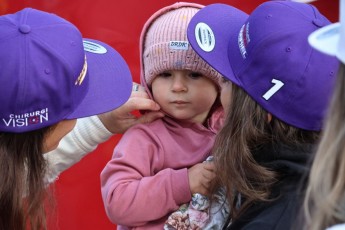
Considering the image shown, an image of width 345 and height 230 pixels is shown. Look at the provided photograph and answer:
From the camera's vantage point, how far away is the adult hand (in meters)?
1.70

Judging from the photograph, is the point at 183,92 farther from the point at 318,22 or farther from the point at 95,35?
the point at 95,35

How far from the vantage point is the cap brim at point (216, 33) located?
1.48 m

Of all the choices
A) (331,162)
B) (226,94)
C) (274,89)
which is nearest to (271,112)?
(274,89)

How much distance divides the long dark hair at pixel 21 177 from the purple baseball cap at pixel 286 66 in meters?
0.50

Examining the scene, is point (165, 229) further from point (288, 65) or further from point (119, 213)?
point (288, 65)

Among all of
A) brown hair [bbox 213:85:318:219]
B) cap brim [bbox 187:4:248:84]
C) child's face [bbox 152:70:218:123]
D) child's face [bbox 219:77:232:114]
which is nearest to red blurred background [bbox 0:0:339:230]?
child's face [bbox 152:70:218:123]

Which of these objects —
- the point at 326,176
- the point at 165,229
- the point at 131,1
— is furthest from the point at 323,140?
the point at 131,1

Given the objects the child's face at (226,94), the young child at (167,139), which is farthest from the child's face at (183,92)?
the child's face at (226,94)

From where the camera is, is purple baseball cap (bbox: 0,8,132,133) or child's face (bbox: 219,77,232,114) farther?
child's face (bbox: 219,77,232,114)

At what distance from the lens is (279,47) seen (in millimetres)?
1342

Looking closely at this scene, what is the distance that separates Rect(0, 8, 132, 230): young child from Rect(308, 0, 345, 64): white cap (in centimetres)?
60

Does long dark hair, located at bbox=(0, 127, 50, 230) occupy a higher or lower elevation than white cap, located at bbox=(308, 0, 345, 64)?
lower

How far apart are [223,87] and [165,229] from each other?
1.36ft

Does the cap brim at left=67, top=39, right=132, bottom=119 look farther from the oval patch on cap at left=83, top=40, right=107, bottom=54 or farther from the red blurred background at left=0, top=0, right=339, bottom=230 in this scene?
the red blurred background at left=0, top=0, right=339, bottom=230
